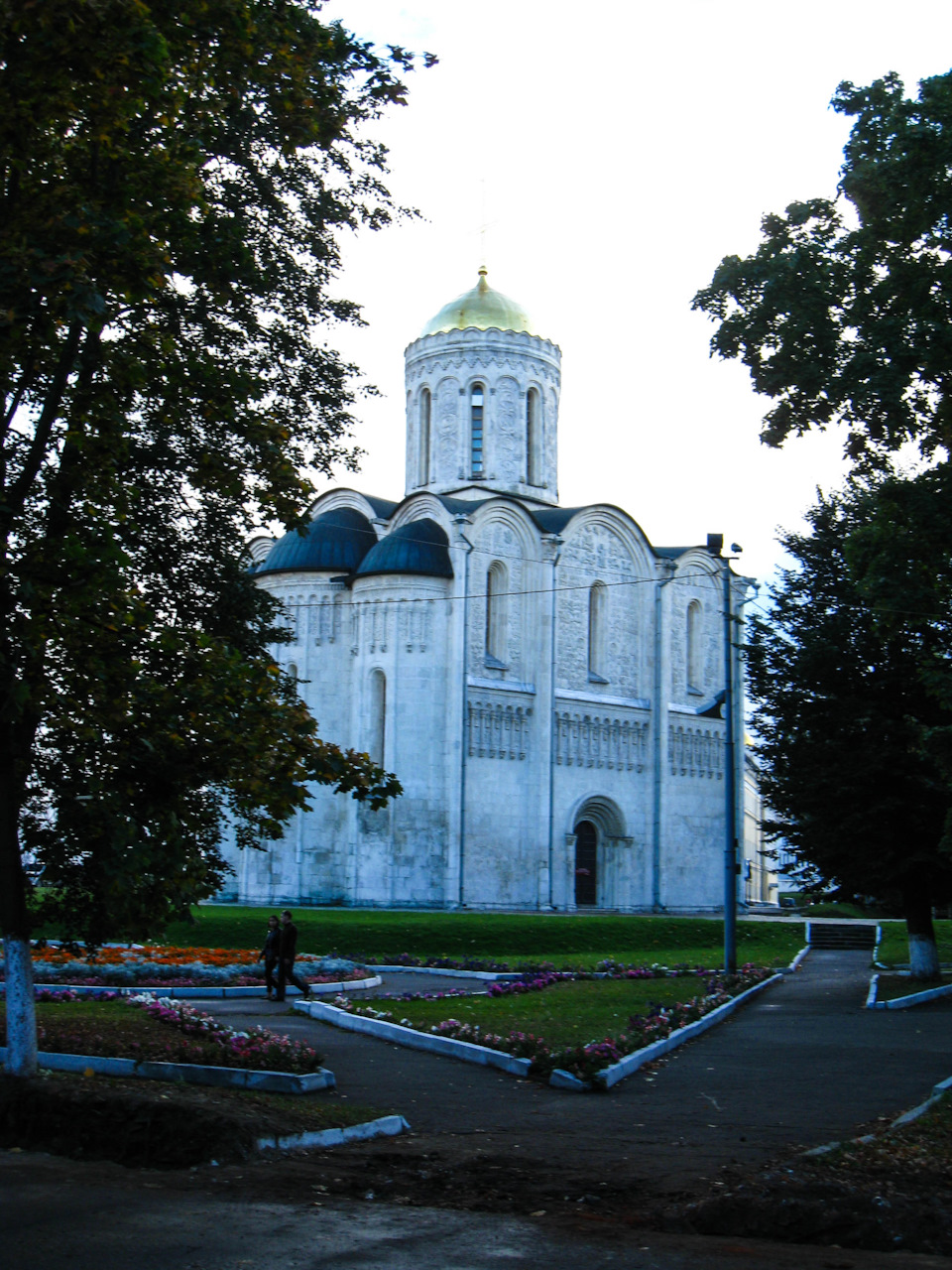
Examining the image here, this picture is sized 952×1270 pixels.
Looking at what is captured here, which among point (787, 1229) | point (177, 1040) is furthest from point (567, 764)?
point (787, 1229)

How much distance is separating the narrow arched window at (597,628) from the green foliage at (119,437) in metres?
30.3

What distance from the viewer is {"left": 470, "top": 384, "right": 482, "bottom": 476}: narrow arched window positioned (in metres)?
43.1

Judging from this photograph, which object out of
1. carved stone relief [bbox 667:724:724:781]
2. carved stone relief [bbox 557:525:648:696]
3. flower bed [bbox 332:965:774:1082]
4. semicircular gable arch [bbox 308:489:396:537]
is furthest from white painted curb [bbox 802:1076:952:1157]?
semicircular gable arch [bbox 308:489:396:537]

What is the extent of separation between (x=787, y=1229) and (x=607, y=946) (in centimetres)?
2450

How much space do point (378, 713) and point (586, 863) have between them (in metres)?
8.60

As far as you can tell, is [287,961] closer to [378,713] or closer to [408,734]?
[408,734]

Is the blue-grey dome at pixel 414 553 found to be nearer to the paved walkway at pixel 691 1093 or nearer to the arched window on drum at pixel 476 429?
the arched window on drum at pixel 476 429

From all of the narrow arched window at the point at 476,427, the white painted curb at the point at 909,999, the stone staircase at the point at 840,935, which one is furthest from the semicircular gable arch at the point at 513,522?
the white painted curb at the point at 909,999

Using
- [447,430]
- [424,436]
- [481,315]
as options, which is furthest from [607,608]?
[481,315]

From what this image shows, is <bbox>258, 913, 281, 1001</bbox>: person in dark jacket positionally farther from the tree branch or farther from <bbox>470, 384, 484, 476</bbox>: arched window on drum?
Answer: <bbox>470, 384, 484, 476</bbox>: arched window on drum

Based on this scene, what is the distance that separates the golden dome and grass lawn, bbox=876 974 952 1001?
28549 millimetres

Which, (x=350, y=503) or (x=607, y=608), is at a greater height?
(x=350, y=503)

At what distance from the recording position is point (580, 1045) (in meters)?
12.3

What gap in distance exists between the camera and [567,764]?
39.9 meters
